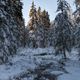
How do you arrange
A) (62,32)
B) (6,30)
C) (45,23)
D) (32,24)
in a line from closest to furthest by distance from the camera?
1. (6,30)
2. (62,32)
3. (32,24)
4. (45,23)

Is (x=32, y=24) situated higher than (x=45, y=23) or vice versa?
(x=45, y=23)

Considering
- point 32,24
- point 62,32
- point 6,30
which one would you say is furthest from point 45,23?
point 6,30

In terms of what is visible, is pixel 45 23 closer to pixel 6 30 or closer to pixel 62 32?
pixel 62 32

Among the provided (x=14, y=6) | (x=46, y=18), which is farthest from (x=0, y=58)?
(x=46, y=18)

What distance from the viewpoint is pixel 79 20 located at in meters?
27.1

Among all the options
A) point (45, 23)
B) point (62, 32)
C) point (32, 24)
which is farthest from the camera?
point (45, 23)

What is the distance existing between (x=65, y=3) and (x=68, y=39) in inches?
264

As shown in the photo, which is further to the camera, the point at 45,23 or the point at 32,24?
the point at 45,23

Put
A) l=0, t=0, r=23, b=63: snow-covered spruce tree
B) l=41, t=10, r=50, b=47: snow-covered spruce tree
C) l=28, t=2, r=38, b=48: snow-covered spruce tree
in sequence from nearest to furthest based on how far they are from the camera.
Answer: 1. l=0, t=0, r=23, b=63: snow-covered spruce tree
2. l=28, t=2, r=38, b=48: snow-covered spruce tree
3. l=41, t=10, r=50, b=47: snow-covered spruce tree

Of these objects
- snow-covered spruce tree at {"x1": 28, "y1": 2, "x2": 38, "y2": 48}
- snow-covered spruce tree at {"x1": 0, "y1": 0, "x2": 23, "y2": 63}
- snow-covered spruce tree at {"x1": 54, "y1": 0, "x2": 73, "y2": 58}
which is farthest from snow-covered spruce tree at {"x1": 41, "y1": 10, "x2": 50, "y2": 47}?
snow-covered spruce tree at {"x1": 0, "y1": 0, "x2": 23, "y2": 63}

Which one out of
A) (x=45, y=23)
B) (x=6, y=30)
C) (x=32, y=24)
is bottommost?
(x=6, y=30)

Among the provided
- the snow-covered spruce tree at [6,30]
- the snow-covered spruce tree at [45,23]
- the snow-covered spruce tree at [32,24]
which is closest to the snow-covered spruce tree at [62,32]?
the snow-covered spruce tree at [6,30]

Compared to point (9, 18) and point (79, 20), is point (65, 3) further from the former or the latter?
point (9, 18)

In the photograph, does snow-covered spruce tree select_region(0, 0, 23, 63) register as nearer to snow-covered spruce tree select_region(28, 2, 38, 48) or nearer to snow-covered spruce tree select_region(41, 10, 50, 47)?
snow-covered spruce tree select_region(28, 2, 38, 48)
